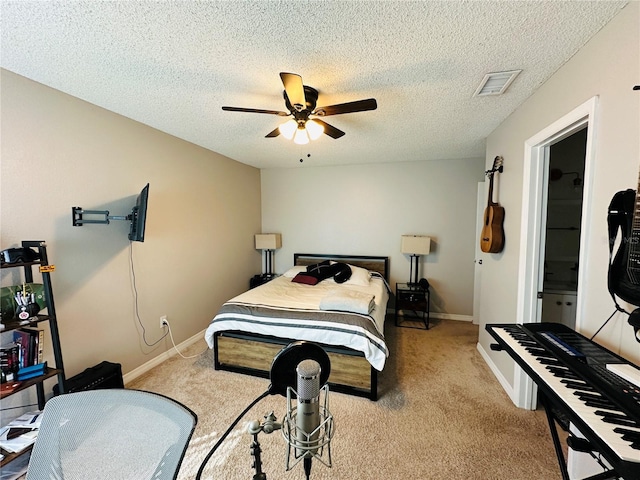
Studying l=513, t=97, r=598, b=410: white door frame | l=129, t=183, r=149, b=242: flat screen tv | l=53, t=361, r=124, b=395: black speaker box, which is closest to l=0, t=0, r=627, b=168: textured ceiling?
l=513, t=97, r=598, b=410: white door frame

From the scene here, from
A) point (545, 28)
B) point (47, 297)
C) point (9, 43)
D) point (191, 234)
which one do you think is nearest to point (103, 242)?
point (47, 297)

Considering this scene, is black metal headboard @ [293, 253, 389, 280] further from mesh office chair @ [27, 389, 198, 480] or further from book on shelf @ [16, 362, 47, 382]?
mesh office chair @ [27, 389, 198, 480]

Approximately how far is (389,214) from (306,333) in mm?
2596

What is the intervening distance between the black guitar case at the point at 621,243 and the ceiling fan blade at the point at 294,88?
A: 64.1 inches

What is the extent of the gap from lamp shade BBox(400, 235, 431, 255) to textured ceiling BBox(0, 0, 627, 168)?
1.80m

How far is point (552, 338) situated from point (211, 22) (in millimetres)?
2314

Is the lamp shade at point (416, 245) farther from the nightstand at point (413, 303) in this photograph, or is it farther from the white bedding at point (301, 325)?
the white bedding at point (301, 325)

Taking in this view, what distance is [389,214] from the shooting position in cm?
429

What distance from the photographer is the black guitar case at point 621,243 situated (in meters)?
1.09

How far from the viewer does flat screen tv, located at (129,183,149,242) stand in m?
2.25

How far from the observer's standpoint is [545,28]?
1.36 m

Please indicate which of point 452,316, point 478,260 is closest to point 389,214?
point 478,260

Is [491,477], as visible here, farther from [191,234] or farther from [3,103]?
[3,103]

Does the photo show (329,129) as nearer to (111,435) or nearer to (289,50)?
(289,50)
